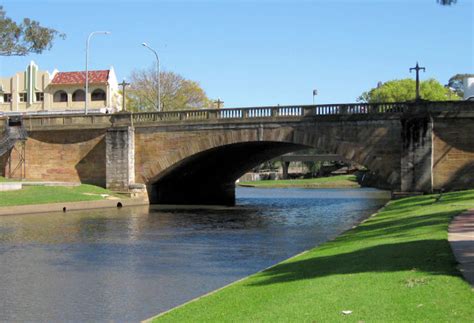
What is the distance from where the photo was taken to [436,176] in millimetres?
A: 45031

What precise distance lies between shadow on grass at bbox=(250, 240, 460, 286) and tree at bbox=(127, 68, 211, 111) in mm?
79059

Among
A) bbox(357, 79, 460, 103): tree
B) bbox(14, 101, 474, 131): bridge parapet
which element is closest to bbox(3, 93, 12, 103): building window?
bbox(14, 101, 474, 131): bridge parapet

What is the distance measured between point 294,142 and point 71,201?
16.4m

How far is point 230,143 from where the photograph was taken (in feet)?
171

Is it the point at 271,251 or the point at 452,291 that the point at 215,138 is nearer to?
the point at 271,251

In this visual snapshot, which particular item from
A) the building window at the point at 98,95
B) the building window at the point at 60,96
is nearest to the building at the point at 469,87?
the building window at the point at 98,95

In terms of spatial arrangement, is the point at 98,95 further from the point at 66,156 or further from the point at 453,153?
the point at 453,153

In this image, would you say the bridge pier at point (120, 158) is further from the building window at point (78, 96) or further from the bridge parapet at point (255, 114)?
the building window at point (78, 96)

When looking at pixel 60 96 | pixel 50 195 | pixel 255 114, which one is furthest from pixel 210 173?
pixel 60 96

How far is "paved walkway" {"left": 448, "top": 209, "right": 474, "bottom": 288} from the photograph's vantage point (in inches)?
510

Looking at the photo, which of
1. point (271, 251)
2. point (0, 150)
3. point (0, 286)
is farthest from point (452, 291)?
point (0, 150)

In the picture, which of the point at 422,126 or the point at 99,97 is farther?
the point at 99,97

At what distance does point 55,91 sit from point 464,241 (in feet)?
315

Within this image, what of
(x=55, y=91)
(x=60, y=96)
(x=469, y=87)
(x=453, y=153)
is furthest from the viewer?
(x=60, y=96)
